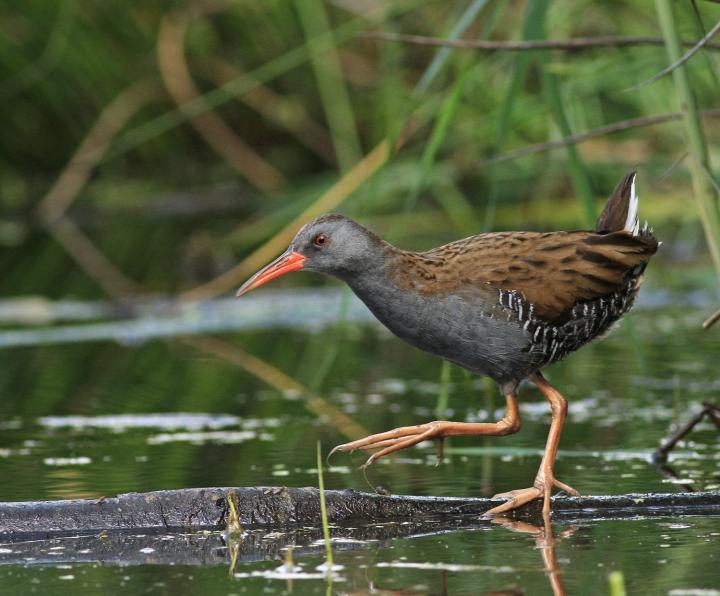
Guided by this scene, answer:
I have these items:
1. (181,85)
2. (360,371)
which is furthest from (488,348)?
(181,85)

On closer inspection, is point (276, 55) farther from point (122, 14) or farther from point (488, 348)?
point (488, 348)

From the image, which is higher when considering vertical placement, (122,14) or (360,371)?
(122,14)

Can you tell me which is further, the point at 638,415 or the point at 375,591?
the point at 638,415

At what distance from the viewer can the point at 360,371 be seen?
7.21 metres

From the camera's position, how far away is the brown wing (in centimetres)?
477

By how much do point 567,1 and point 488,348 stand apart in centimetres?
486

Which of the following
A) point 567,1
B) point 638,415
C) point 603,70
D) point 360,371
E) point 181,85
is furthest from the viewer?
point 181,85

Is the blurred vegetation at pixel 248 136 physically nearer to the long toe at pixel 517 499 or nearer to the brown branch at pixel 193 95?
the brown branch at pixel 193 95

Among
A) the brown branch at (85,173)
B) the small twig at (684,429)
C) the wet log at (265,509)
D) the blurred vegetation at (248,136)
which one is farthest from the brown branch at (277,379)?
the brown branch at (85,173)

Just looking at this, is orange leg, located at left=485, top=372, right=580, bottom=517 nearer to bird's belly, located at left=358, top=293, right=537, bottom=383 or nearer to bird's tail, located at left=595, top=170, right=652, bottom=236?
bird's belly, located at left=358, top=293, right=537, bottom=383

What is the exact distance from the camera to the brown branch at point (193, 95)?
13070mm

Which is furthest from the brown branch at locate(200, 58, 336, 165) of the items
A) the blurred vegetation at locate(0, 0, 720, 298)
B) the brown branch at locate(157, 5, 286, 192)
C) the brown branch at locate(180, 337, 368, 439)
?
the brown branch at locate(180, 337, 368, 439)

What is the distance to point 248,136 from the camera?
14.8 m

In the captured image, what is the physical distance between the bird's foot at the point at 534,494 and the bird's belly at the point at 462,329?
46 cm
